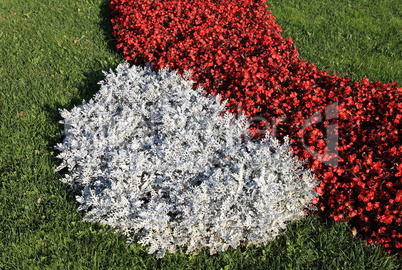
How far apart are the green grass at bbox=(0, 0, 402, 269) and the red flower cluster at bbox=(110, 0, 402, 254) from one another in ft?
1.15

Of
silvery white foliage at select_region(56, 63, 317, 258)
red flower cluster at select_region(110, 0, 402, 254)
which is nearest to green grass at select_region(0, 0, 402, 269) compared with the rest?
silvery white foliage at select_region(56, 63, 317, 258)

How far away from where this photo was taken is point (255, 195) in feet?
10.6

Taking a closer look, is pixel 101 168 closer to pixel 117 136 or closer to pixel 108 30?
pixel 117 136

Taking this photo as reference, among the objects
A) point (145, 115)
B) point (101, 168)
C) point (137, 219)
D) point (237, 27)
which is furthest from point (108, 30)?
point (137, 219)

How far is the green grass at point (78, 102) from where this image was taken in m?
3.12

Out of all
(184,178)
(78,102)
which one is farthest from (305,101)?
(78,102)

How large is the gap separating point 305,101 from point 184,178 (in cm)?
159

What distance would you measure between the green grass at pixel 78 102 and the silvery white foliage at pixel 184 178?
0.19m

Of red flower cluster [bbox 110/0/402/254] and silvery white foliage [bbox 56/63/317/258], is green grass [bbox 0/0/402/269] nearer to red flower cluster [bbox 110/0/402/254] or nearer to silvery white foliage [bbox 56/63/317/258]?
silvery white foliage [bbox 56/63/317/258]

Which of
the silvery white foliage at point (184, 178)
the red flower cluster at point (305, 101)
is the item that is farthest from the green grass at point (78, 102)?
the red flower cluster at point (305, 101)

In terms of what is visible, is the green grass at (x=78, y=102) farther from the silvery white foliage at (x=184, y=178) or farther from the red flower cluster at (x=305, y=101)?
the red flower cluster at (x=305, y=101)

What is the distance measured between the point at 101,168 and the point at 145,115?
0.83m

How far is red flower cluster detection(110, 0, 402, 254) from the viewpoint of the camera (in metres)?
3.24

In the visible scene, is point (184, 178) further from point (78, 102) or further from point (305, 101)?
point (78, 102)
